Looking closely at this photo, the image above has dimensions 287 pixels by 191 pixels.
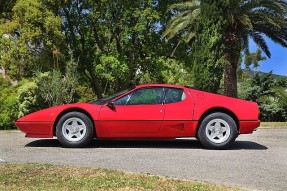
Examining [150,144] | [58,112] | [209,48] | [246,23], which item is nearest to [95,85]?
[209,48]

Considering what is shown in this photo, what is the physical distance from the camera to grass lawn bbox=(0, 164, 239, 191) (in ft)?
17.6

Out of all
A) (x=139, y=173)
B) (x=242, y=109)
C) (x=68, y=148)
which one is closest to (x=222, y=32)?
(x=242, y=109)

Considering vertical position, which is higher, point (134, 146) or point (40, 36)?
point (40, 36)

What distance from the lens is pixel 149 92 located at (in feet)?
29.5

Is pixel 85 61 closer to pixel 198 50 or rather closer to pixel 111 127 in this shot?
pixel 198 50

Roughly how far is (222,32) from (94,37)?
31.4 feet

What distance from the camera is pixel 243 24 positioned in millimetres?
20469

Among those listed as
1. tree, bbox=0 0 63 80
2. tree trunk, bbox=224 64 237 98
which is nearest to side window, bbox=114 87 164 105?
tree, bbox=0 0 63 80

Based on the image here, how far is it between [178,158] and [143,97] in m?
1.78

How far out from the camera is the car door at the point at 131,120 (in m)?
8.70

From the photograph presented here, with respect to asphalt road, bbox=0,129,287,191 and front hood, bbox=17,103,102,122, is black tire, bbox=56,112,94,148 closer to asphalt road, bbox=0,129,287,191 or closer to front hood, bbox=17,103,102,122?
front hood, bbox=17,103,102,122

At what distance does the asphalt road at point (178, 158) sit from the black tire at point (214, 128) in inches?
7.4

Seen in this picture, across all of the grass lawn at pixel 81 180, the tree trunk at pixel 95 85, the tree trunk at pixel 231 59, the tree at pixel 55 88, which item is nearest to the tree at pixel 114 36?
the tree trunk at pixel 95 85

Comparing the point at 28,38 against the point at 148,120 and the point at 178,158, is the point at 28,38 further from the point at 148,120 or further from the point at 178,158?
the point at 178,158
